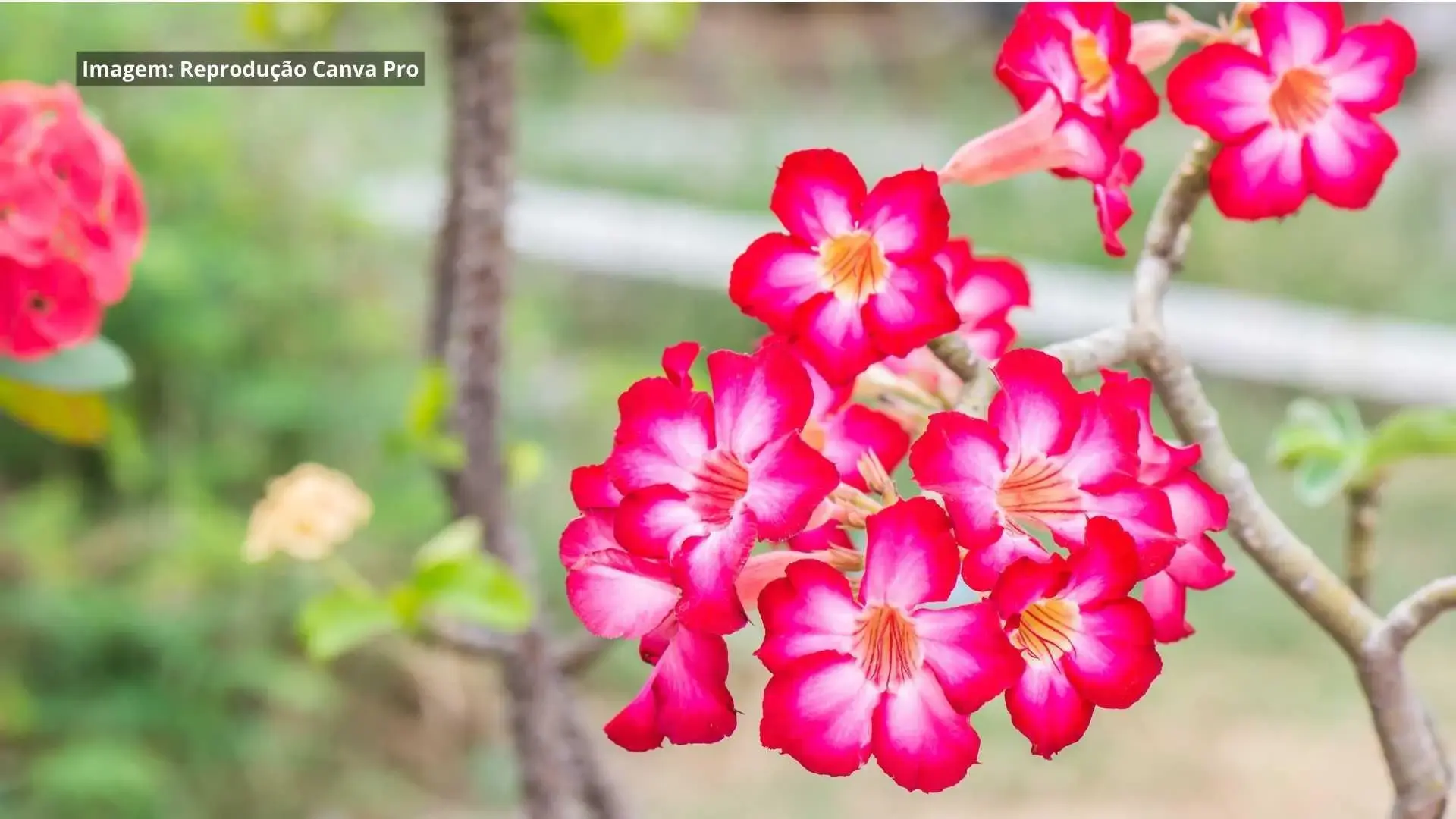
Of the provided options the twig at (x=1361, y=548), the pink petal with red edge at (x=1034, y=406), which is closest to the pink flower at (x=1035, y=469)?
the pink petal with red edge at (x=1034, y=406)

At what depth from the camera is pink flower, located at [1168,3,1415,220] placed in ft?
1.21

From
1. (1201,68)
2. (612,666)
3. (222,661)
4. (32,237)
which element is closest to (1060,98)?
(1201,68)

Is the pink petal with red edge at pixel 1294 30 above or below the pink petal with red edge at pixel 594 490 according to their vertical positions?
above

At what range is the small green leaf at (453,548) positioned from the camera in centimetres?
68

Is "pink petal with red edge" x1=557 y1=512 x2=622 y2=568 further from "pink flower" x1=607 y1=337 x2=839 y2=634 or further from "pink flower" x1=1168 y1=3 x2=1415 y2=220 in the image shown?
"pink flower" x1=1168 y1=3 x2=1415 y2=220

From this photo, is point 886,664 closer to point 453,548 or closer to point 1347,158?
point 1347,158

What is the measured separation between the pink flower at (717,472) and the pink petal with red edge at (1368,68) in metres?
0.18

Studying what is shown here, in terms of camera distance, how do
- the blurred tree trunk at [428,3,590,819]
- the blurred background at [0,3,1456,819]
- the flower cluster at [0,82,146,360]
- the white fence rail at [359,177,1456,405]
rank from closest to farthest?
the flower cluster at [0,82,146,360] < the blurred tree trunk at [428,3,590,819] < the blurred background at [0,3,1456,819] < the white fence rail at [359,177,1456,405]

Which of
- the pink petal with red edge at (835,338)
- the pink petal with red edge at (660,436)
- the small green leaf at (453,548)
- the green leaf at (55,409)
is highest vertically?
the pink petal with red edge at (835,338)

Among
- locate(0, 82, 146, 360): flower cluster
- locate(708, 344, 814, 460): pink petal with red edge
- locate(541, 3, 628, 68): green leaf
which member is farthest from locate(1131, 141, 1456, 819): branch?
locate(541, 3, 628, 68): green leaf

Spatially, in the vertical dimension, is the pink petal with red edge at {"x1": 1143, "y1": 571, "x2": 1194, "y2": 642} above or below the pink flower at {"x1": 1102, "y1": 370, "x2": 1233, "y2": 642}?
below

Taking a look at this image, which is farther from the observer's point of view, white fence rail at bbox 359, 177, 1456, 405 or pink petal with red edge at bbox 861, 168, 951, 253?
white fence rail at bbox 359, 177, 1456, 405

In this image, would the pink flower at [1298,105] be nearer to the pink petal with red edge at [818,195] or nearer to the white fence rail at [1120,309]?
the pink petal with red edge at [818,195]

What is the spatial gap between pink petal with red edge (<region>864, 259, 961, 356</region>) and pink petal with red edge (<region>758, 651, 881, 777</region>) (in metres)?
0.07
